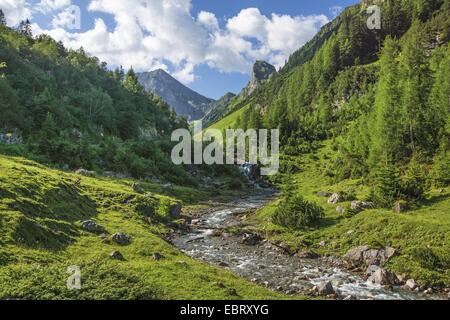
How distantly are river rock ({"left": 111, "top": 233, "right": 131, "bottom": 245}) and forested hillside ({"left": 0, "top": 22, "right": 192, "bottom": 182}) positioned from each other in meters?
44.5

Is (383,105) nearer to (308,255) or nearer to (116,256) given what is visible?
(308,255)

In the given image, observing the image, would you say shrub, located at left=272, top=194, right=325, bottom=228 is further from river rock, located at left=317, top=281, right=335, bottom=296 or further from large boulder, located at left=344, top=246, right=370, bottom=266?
river rock, located at left=317, top=281, right=335, bottom=296

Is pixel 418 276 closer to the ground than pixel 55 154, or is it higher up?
closer to the ground

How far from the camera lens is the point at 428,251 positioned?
36.4 meters

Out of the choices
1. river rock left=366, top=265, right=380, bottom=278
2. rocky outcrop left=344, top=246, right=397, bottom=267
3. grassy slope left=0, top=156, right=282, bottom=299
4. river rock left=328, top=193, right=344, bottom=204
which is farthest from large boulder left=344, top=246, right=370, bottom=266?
river rock left=328, top=193, right=344, bottom=204

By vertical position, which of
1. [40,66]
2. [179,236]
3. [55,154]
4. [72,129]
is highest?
[40,66]

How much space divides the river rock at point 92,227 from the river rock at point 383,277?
30.8m

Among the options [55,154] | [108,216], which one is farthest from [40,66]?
[108,216]

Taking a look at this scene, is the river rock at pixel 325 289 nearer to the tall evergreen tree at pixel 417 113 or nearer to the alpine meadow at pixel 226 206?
the alpine meadow at pixel 226 206

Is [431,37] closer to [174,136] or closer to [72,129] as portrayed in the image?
[174,136]

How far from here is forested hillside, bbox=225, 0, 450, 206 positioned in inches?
2551

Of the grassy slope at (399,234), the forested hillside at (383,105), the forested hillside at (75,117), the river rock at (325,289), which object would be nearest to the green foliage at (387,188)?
the forested hillside at (383,105)
